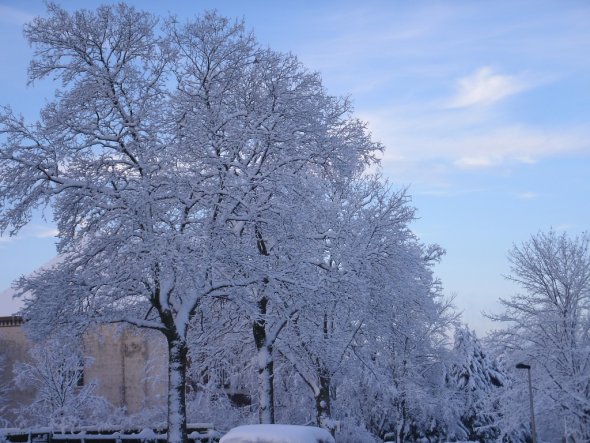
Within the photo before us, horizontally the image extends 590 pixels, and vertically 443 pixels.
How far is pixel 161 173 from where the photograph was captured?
21.2 m

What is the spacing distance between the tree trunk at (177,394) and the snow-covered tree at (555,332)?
1768 cm

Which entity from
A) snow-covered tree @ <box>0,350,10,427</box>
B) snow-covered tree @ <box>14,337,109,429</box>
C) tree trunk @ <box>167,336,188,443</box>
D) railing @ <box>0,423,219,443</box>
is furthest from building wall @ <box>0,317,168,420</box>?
tree trunk @ <box>167,336,188,443</box>

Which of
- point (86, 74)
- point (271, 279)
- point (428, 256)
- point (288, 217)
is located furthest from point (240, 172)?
point (428, 256)

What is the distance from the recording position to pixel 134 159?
2166cm

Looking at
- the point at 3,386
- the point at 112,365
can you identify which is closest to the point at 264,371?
the point at 112,365

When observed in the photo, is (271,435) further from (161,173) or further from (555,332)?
(555,332)

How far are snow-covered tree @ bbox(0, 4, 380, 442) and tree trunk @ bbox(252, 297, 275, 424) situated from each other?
2226 millimetres

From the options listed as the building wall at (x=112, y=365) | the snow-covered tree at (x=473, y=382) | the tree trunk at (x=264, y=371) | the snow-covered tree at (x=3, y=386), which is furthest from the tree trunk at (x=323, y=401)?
the snow-covered tree at (x=3, y=386)

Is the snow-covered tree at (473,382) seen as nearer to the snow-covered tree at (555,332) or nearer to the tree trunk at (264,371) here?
the snow-covered tree at (555,332)

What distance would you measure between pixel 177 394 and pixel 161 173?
6.60 metres

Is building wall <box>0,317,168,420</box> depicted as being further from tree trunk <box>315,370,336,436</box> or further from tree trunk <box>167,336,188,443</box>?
tree trunk <box>167,336,188,443</box>

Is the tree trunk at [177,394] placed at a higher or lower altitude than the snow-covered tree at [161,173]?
lower

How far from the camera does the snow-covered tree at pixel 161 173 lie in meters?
20.9

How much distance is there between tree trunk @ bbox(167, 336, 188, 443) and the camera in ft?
70.0
